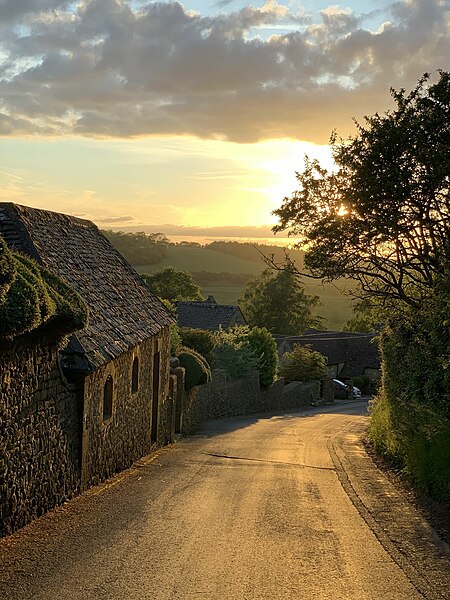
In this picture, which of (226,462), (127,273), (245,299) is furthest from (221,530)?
(245,299)

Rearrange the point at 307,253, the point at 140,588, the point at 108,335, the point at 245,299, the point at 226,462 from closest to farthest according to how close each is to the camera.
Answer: the point at 140,588
the point at 108,335
the point at 226,462
the point at 307,253
the point at 245,299

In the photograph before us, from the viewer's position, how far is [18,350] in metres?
10.2

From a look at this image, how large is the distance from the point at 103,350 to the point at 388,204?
908 cm

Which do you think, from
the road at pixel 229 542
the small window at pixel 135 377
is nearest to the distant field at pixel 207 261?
the small window at pixel 135 377

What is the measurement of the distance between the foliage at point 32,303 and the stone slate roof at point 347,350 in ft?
203

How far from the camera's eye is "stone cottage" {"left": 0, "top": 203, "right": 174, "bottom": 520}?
1323 cm

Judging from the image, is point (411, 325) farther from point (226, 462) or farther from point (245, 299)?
point (245, 299)

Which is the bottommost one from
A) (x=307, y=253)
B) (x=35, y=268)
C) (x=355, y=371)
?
(x=355, y=371)

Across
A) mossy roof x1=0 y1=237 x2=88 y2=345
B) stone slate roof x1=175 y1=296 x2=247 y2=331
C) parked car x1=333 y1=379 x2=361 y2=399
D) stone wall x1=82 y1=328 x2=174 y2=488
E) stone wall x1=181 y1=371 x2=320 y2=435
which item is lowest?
parked car x1=333 y1=379 x2=361 y2=399

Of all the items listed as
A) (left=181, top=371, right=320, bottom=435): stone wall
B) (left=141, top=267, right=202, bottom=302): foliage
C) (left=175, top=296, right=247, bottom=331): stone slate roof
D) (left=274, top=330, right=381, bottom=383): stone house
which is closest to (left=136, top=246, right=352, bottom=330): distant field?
(left=141, top=267, right=202, bottom=302): foliage

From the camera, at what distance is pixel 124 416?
17250mm

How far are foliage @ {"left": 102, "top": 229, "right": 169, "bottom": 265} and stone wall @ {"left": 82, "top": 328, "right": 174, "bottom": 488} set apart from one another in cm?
9691

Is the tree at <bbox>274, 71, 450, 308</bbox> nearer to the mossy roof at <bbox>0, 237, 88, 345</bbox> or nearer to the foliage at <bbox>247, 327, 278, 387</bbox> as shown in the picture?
the mossy roof at <bbox>0, 237, 88, 345</bbox>

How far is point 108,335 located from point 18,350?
5431mm
